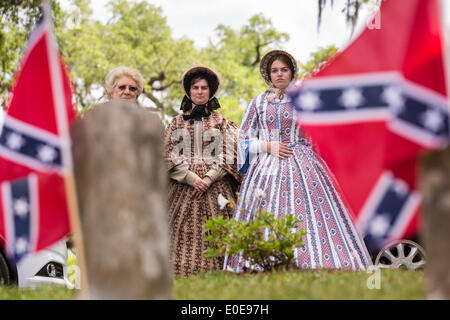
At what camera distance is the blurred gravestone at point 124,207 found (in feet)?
11.2

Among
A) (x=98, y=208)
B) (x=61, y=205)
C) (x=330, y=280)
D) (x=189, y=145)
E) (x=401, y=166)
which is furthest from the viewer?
(x=189, y=145)

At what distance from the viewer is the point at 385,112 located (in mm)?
3807

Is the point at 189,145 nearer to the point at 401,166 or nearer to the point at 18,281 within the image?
the point at 18,281

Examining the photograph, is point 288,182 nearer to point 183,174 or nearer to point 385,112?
point 183,174

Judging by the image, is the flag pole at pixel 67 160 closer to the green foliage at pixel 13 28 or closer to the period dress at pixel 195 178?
the period dress at pixel 195 178

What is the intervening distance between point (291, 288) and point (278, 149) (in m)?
2.82

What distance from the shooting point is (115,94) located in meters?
7.36

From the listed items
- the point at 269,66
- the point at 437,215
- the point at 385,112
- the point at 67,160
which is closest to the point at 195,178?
the point at 269,66

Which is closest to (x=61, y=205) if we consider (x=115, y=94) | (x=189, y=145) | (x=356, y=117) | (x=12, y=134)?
(x=12, y=134)

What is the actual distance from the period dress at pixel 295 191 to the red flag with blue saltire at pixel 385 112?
2.96 m

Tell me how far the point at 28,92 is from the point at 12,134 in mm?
287

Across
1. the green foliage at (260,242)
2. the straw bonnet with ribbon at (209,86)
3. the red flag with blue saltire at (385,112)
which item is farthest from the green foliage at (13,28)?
the red flag with blue saltire at (385,112)

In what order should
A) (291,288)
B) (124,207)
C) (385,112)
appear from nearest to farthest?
(124,207), (385,112), (291,288)

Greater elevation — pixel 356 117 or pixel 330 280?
pixel 356 117
